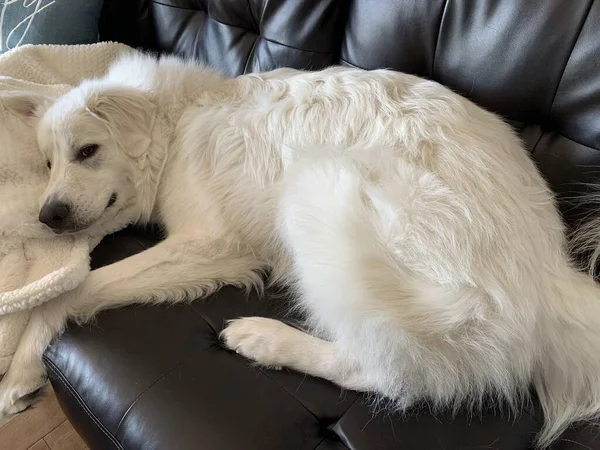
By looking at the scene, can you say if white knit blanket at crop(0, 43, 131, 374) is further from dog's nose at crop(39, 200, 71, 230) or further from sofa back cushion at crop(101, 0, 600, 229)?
sofa back cushion at crop(101, 0, 600, 229)

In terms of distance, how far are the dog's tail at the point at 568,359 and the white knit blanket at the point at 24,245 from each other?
118 cm

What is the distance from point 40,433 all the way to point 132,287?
0.83m

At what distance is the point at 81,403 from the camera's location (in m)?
1.19

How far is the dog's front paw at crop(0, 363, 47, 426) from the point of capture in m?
1.25

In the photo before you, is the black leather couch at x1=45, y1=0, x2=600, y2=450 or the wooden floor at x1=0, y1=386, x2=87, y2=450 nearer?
the black leather couch at x1=45, y1=0, x2=600, y2=450

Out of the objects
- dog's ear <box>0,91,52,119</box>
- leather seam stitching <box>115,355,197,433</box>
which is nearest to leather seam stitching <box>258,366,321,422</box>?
leather seam stitching <box>115,355,197,433</box>

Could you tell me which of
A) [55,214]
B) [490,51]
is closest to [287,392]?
[55,214]

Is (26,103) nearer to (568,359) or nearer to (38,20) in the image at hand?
(38,20)

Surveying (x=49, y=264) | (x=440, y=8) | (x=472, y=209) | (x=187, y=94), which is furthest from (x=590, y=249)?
(x=49, y=264)

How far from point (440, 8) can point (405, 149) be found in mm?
492

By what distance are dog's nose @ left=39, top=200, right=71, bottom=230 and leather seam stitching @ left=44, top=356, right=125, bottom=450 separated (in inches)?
15.6

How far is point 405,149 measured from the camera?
1.35 m

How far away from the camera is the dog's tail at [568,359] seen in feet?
3.67

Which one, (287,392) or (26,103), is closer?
(287,392)
